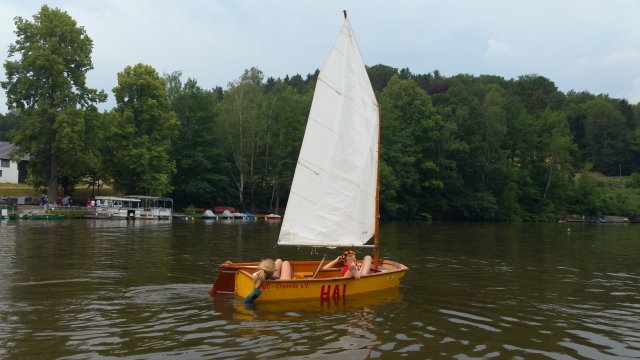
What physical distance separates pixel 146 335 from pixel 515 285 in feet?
52.3

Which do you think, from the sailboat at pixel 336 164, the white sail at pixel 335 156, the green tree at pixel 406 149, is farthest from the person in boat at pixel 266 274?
the green tree at pixel 406 149

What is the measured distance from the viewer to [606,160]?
16038cm

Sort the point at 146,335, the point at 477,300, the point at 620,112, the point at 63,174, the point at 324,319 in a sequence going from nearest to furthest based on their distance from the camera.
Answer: the point at 146,335 < the point at 324,319 < the point at 477,300 < the point at 63,174 < the point at 620,112

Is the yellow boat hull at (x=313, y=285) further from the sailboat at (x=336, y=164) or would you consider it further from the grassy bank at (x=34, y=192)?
the grassy bank at (x=34, y=192)

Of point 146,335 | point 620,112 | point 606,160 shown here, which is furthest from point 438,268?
point 620,112

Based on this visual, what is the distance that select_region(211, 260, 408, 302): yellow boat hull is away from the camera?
1752 cm

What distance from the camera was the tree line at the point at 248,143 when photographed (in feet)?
219

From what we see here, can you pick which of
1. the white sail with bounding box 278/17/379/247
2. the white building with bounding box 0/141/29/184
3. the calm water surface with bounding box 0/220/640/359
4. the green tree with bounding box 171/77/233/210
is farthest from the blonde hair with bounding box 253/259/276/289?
the white building with bounding box 0/141/29/184

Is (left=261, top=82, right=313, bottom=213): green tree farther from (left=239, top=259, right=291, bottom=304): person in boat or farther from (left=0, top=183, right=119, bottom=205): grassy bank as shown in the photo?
(left=239, top=259, right=291, bottom=304): person in boat

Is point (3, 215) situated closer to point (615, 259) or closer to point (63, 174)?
point (63, 174)

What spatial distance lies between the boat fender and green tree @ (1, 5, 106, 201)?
54621mm

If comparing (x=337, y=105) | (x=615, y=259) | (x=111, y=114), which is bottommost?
(x=615, y=259)

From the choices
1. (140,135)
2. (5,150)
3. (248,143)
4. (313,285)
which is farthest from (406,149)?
(313,285)

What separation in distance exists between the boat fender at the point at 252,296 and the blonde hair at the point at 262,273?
0.41 ft
